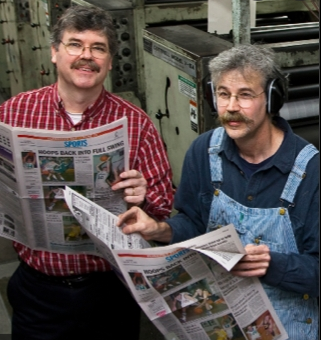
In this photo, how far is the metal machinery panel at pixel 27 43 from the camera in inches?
198

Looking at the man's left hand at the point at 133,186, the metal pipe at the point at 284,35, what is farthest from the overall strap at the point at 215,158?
the metal pipe at the point at 284,35

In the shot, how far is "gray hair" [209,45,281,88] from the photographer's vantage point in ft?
5.91

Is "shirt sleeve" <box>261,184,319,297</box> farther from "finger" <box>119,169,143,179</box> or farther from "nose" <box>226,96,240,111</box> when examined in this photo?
"finger" <box>119,169,143,179</box>

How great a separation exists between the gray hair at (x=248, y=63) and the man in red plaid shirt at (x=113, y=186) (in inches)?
15.2

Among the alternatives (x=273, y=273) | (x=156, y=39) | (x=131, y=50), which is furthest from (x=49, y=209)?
(x=131, y=50)

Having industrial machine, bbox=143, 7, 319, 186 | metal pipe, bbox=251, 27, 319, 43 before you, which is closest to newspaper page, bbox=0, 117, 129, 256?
industrial machine, bbox=143, 7, 319, 186

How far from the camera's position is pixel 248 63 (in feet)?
5.90

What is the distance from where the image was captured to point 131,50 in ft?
12.4

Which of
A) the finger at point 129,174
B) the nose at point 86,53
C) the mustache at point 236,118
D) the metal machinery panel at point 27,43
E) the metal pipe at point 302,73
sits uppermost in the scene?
the nose at point 86,53

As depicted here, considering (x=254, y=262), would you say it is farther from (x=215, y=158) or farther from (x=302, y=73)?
(x=302, y=73)

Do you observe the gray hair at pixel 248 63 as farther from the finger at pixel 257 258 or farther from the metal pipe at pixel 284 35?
the metal pipe at pixel 284 35

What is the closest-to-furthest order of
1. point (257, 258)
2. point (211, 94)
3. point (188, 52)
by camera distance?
1. point (257, 258)
2. point (211, 94)
3. point (188, 52)

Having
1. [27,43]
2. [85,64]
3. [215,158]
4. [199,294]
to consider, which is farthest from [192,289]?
[27,43]

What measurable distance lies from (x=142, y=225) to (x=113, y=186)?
0.67 feet
